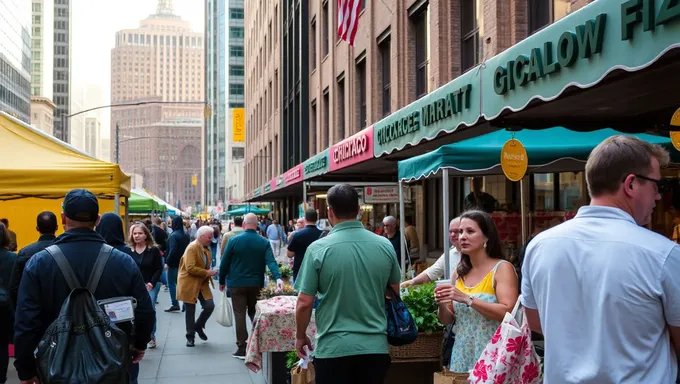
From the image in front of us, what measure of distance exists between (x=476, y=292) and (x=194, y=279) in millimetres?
6887

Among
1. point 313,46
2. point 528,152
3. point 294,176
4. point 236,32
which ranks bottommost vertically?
point 528,152

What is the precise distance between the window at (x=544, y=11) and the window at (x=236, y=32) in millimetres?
88679

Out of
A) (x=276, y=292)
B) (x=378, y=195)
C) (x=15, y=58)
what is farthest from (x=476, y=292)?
(x=15, y=58)

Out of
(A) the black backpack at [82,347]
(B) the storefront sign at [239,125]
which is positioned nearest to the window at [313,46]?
(A) the black backpack at [82,347]

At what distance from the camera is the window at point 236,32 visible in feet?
318

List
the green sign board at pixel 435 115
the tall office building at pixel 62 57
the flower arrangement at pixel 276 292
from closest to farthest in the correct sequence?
the flower arrangement at pixel 276 292 < the green sign board at pixel 435 115 < the tall office building at pixel 62 57

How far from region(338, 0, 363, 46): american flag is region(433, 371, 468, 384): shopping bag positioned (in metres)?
11.8

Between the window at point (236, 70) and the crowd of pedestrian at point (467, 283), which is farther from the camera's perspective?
the window at point (236, 70)

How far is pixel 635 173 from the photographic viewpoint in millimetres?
2553

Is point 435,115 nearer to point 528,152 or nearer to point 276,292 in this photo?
point 528,152

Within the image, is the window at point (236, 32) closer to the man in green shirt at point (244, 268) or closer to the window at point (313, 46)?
the window at point (313, 46)

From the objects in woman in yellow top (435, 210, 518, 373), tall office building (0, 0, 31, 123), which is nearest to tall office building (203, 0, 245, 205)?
tall office building (0, 0, 31, 123)

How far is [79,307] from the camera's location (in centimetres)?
411

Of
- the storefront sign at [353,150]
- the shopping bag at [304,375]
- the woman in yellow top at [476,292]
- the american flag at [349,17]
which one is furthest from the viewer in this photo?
the american flag at [349,17]
